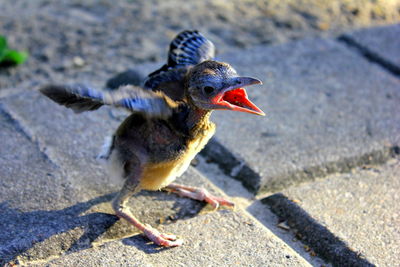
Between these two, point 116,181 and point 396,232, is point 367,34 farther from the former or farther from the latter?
point 116,181

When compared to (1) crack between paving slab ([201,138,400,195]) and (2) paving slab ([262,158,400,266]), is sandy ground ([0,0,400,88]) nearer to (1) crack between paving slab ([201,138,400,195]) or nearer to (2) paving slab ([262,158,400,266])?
(1) crack between paving slab ([201,138,400,195])

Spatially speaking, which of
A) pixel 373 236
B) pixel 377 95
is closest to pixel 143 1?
pixel 377 95

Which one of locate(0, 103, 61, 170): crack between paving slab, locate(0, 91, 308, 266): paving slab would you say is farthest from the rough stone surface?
locate(0, 103, 61, 170): crack between paving slab

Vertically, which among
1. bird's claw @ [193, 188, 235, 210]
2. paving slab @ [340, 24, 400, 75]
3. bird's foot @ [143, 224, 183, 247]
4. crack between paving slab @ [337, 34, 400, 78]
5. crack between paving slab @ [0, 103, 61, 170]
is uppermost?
paving slab @ [340, 24, 400, 75]

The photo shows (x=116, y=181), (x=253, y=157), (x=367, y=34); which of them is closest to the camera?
(x=116, y=181)

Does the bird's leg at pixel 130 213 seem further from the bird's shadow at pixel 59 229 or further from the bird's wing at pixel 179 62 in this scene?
the bird's wing at pixel 179 62

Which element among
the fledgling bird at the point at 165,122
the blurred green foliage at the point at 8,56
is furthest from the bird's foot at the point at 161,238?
the blurred green foliage at the point at 8,56
